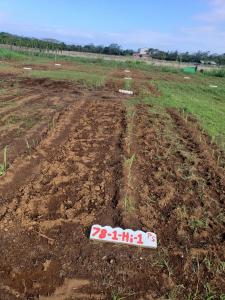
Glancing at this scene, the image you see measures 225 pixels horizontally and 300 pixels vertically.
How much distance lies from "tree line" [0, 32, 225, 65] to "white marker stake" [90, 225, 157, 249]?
128 ft

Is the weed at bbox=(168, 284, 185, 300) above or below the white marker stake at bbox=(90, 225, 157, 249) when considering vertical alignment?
below

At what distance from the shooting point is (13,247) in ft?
11.6

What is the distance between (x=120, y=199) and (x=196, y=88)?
44.9 feet

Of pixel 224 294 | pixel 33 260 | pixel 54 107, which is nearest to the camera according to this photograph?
pixel 224 294

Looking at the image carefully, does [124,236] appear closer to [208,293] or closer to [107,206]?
[107,206]

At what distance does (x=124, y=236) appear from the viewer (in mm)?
3799

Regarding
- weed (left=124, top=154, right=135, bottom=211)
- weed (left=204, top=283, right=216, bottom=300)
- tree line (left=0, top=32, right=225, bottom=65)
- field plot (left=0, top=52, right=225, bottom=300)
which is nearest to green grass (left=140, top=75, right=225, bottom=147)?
field plot (left=0, top=52, right=225, bottom=300)

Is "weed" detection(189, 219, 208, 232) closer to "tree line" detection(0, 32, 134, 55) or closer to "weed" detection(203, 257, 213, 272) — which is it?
"weed" detection(203, 257, 213, 272)

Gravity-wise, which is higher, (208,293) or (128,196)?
(128,196)

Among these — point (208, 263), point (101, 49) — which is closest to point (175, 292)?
point (208, 263)

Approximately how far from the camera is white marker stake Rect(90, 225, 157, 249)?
3.72m

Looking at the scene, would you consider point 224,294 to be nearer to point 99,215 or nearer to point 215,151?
point 99,215

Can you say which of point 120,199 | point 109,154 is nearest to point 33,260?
point 120,199

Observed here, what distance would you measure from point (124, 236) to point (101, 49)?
2013 inches
